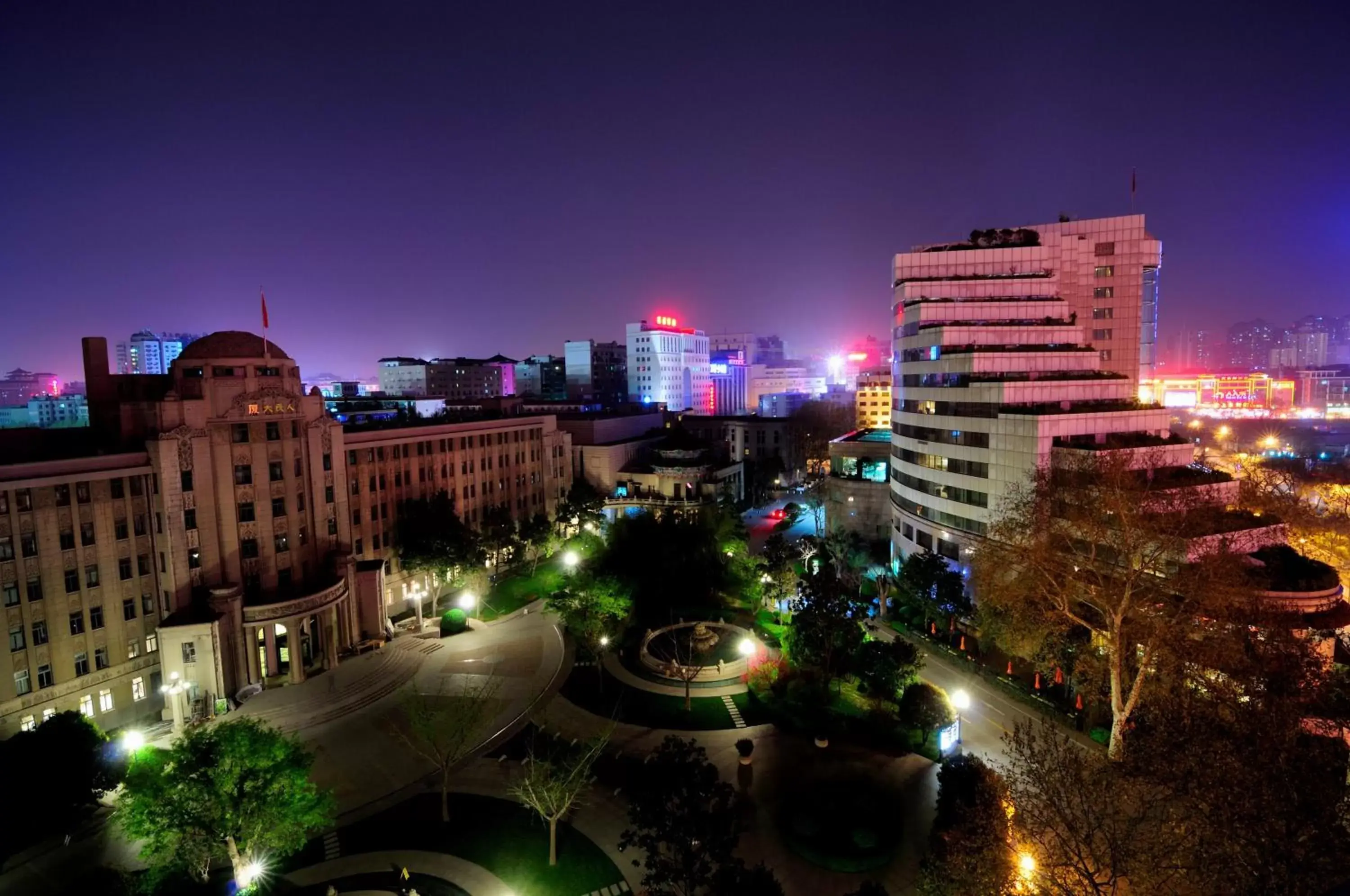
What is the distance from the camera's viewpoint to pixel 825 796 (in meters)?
33.8

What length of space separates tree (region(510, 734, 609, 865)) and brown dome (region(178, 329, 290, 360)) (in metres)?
38.7

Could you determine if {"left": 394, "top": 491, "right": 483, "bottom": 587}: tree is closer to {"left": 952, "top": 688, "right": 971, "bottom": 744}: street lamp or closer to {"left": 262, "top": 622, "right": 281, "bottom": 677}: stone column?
{"left": 262, "top": 622, "right": 281, "bottom": 677}: stone column

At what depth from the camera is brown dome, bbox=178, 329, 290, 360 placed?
48375mm

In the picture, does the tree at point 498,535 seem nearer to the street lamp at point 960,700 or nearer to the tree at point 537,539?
the tree at point 537,539

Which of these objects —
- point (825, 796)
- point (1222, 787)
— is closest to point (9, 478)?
point (825, 796)

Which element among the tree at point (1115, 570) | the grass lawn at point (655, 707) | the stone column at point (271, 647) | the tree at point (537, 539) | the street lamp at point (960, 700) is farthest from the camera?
the tree at point (537, 539)

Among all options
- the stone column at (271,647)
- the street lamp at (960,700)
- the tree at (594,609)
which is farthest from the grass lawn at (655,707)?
the stone column at (271,647)

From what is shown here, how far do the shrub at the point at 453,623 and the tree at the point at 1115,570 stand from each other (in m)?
42.8

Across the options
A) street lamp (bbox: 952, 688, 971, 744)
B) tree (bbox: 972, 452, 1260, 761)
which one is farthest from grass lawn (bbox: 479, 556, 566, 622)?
tree (bbox: 972, 452, 1260, 761)

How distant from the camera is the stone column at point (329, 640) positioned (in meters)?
50.2

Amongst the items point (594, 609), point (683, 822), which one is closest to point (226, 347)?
point (594, 609)

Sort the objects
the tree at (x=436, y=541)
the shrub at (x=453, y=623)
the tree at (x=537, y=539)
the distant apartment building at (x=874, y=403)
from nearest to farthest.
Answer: the shrub at (x=453, y=623) < the tree at (x=436, y=541) < the tree at (x=537, y=539) < the distant apartment building at (x=874, y=403)

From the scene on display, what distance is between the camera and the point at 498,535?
225 feet

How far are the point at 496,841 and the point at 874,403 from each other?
157m
